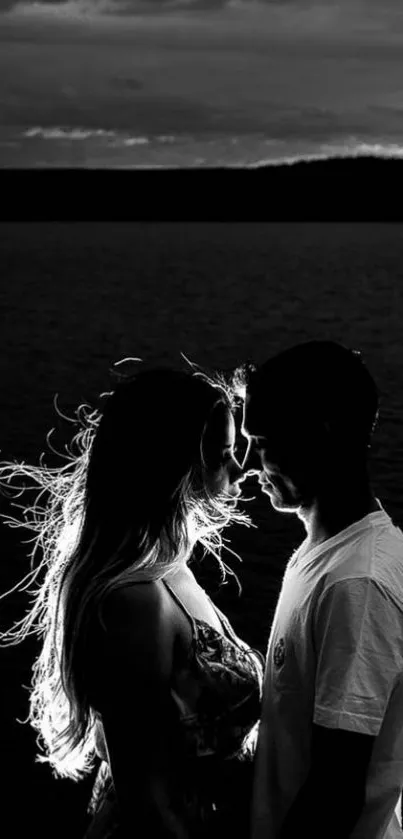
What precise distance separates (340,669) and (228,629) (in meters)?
0.76

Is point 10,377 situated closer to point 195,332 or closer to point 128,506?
point 195,332

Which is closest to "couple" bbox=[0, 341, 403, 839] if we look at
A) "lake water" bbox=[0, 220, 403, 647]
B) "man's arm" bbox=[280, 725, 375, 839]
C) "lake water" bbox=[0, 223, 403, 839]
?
"man's arm" bbox=[280, 725, 375, 839]

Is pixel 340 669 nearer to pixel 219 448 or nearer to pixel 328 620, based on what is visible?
pixel 328 620

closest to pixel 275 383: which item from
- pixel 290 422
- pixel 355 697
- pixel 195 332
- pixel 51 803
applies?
pixel 290 422

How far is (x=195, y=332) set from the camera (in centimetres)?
6525

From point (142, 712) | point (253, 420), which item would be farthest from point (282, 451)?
point (142, 712)

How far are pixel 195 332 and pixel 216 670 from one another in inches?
2457

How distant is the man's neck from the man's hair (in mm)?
138

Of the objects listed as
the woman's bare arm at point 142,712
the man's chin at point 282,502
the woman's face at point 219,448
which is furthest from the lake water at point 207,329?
the man's chin at point 282,502

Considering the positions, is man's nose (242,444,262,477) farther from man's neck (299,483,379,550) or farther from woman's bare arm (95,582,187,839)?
woman's bare arm (95,582,187,839)

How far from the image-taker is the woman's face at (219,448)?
3332 mm

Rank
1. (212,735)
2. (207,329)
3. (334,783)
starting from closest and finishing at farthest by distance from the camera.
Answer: (334,783), (212,735), (207,329)

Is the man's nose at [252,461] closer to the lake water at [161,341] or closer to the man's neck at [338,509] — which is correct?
the man's neck at [338,509]

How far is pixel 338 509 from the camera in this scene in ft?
9.73
